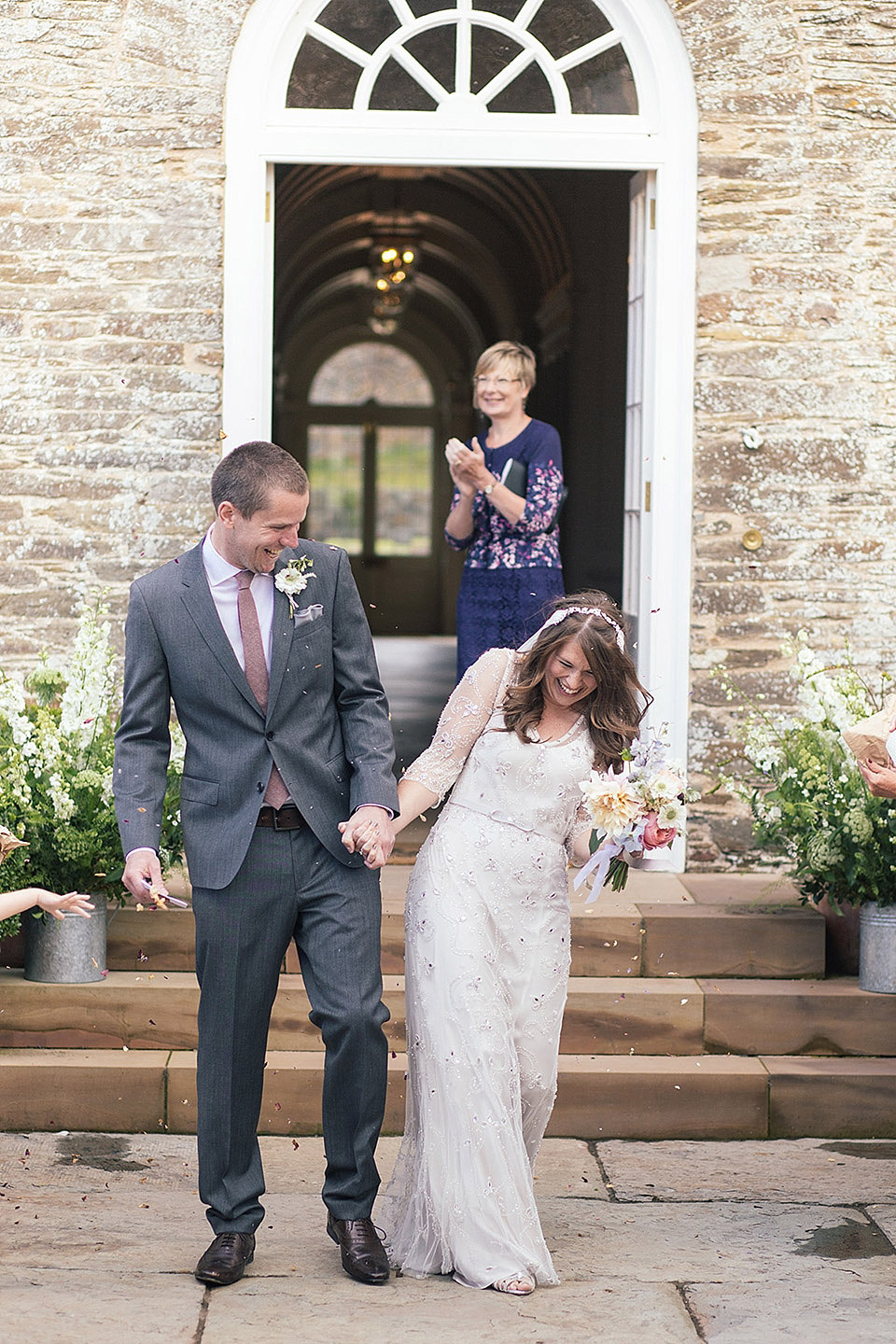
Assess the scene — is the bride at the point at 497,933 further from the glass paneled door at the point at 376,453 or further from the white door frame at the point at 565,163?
the glass paneled door at the point at 376,453

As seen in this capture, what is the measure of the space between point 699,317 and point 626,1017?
2.83 m

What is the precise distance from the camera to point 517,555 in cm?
598

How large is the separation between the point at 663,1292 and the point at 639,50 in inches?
187

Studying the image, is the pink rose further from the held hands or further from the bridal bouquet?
the held hands

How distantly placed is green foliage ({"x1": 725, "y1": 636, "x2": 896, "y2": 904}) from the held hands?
3.65 ft

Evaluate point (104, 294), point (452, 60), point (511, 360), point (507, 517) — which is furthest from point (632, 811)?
point (452, 60)

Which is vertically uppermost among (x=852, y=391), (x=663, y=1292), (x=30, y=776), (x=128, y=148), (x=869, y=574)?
(x=128, y=148)

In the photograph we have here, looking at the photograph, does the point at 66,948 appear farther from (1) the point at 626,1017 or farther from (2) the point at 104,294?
(2) the point at 104,294

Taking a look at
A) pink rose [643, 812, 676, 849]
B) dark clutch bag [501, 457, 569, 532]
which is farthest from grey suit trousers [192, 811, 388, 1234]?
dark clutch bag [501, 457, 569, 532]

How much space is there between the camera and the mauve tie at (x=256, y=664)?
146 inches

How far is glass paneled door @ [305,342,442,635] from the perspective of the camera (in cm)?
2236

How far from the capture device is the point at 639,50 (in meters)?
6.39

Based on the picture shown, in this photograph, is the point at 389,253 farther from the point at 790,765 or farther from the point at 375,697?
the point at 375,697

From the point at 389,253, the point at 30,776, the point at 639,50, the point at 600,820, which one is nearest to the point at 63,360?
the point at 30,776
